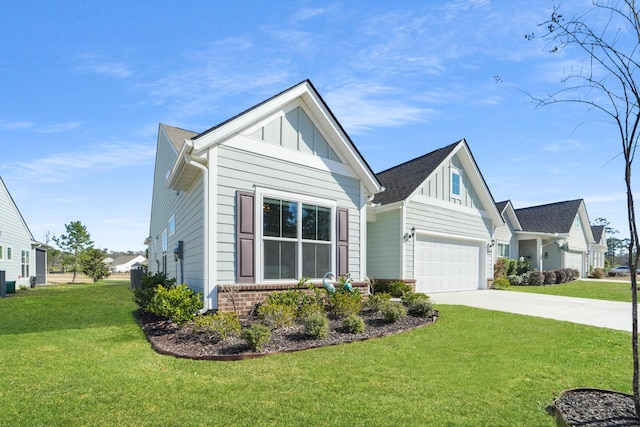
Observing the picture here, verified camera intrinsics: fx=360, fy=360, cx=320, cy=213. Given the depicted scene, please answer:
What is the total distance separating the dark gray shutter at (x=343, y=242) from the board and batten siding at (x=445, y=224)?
14.6 feet

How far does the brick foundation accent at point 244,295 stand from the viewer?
7.84m

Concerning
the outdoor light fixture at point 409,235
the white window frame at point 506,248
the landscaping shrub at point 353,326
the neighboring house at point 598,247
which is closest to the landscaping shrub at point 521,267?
the white window frame at point 506,248

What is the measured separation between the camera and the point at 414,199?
14.5m

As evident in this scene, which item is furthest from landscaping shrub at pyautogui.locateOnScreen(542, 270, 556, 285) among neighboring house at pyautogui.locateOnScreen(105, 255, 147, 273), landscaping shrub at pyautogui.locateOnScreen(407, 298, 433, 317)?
neighboring house at pyautogui.locateOnScreen(105, 255, 147, 273)

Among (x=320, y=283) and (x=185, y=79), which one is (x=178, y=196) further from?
(x=320, y=283)

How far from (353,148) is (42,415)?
28.6ft

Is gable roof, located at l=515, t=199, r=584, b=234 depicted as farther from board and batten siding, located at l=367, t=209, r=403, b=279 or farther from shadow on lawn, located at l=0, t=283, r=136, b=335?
shadow on lawn, located at l=0, t=283, r=136, b=335

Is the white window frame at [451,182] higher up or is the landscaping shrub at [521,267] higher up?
the white window frame at [451,182]

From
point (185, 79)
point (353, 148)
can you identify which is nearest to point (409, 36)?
point (353, 148)

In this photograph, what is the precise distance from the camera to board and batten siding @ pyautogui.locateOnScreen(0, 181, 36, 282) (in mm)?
20922

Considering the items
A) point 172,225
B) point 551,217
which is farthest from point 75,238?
point 551,217

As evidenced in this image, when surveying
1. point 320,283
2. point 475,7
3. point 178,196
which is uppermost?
point 475,7

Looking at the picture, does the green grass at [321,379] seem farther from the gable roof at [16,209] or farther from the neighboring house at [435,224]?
the gable roof at [16,209]

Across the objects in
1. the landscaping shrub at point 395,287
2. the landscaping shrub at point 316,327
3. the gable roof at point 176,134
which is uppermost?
the gable roof at point 176,134
